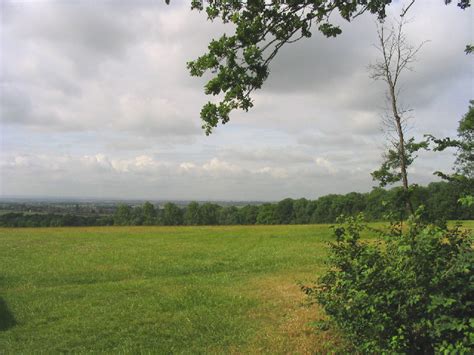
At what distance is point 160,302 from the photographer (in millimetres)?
13711

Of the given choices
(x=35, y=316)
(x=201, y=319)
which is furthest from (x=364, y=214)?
(x=35, y=316)

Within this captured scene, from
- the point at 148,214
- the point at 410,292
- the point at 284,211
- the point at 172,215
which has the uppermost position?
the point at 284,211

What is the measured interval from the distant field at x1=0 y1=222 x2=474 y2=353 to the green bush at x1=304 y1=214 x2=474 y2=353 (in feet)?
5.00

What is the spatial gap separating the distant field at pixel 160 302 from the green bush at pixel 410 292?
5.00 ft

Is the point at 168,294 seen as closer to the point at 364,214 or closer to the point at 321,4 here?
the point at 364,214

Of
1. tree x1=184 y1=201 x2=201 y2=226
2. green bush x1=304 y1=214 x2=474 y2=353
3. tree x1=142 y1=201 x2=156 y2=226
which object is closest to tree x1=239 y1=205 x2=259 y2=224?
tree x1=184 y1=201 x2=201 y2=226

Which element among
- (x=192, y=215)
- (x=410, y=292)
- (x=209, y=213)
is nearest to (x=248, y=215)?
(x=209, y=213)

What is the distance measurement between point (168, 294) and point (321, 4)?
36.9 ft

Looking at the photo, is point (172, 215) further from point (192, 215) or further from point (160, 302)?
point (160, 302)

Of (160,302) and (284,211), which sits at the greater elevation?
(284,211)

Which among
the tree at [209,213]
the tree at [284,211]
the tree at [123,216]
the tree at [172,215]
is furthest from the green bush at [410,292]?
the tree at [123,216]

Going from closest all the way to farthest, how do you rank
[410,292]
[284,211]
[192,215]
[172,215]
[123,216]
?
→ [410,292] < [284,211] < [123,216] < [172,215] < [192,215]

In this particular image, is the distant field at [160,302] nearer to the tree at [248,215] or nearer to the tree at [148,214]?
the tree at [248,215]

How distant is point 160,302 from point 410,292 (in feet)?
31.0
